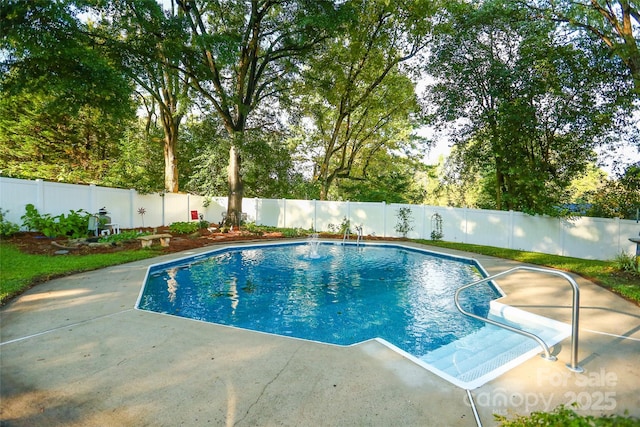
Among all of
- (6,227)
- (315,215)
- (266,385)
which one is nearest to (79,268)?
(6,227)

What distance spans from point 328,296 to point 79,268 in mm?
5031

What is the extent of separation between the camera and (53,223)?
8.71 metres

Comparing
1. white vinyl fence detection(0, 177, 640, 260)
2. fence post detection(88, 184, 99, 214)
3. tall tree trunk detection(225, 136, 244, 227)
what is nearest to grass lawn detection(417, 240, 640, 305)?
white vinyl fence detection(0, 177, 640, 260)

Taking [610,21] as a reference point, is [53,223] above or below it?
below

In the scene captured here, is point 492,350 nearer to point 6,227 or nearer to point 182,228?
point 182,228

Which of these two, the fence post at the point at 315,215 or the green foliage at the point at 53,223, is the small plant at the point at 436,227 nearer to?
the fence post at the point at 315,215

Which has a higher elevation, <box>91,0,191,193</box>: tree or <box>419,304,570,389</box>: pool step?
<box>91,0,191,193</box>: tree

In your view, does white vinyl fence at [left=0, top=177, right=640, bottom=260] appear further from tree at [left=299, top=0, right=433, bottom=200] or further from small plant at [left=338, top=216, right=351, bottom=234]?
tree at [left=299, top=0, right=433, bottom=200]

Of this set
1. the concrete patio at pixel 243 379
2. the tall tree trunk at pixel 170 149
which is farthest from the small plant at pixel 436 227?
the tall tree trunk at pixel 170 149

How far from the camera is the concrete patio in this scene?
81.8 inches

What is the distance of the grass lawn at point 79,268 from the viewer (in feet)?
16.4

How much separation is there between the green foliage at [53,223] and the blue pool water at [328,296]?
3.87m

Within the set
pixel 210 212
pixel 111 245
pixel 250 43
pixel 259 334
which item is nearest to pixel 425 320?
pixel 259 334

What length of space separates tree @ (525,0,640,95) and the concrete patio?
7867 millimetres
